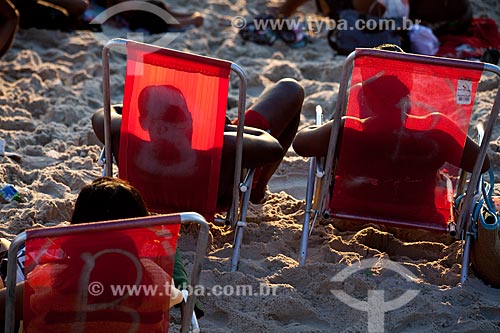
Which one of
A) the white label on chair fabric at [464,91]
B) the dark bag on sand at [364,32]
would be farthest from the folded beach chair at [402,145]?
the dark bag on sand at [364,32]

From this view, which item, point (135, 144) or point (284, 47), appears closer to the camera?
point (135, 144)

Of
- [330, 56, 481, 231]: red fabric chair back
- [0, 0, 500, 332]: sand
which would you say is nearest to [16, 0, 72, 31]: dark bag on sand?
[0, 0, 500, 332]: sand

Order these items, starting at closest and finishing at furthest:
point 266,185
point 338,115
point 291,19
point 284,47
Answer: point 338,115, point 266,185, point 284,47, point 291,19

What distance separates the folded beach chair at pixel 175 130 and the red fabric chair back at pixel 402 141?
0.45 m

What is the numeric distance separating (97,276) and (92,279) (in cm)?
2

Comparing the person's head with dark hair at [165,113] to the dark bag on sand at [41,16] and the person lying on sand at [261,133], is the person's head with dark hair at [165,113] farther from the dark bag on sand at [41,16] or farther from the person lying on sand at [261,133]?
the dark bag on sand at [41,16]

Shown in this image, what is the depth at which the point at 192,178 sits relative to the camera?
3.46 metres

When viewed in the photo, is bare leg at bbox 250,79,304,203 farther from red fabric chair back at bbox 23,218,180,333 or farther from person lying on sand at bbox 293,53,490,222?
red fabric chair back at bbox 23,218,180,333

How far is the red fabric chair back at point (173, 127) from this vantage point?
3.30 meters

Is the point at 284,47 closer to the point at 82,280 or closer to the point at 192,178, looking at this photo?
the point at 192,178

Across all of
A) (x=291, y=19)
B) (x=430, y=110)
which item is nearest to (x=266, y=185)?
(x=430, y=110)

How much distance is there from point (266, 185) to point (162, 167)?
2.81ft

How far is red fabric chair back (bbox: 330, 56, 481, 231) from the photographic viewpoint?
3.30m

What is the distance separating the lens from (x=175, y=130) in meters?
3.40
